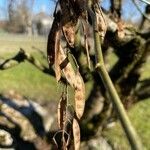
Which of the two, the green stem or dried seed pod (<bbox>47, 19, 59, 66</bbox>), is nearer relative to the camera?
the green stem

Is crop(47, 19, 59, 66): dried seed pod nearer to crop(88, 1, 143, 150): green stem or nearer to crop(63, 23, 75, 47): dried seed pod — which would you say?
crop(63, 23, 75, 47): dried seed pod

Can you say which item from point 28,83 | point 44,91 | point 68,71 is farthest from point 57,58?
point 28,83

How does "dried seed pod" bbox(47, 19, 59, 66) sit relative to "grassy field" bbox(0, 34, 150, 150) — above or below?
above

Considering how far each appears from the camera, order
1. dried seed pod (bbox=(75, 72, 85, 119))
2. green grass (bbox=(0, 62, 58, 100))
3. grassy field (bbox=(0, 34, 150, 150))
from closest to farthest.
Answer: dried seed pod (bbox=(75, 72, 85, 119)) → grassy field (bbox=(0, 34, 150, 150)) → green grass (bbox=(0, 62, 58, 100))

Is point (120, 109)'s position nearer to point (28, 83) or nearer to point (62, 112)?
point (62, 112)

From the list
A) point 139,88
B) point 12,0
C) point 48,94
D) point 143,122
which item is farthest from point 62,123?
point 48,94

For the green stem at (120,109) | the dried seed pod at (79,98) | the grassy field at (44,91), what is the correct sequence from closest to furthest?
1. the green stem at (120,109)
2. the dried seed pod at (79,98)
3. the grassy field at (44,91)

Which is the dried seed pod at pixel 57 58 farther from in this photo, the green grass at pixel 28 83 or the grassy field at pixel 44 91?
the green grass at pixel 28 83

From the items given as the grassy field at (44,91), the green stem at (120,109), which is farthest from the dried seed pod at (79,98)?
the grassy field at (44,91)

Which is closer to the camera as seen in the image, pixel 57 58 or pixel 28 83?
pixel 57 58

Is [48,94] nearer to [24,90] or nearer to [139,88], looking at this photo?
[24,90]

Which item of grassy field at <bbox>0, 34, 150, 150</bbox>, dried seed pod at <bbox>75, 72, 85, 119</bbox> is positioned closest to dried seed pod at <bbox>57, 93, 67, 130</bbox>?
dried seed pod at <bbox>75, 72, 85, 119</bbox>
